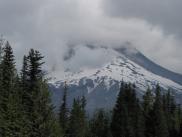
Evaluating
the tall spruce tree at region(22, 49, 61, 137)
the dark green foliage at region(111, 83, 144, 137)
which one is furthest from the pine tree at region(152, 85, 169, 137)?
the tall spruce tree at region(22, 49, 61, 137)

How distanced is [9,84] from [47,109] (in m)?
8.12

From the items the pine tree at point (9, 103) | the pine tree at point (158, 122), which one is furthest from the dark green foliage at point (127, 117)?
the pine tree at point (9, 103)

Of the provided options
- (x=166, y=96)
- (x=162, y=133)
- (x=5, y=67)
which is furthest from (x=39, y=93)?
(x=166, y=96)

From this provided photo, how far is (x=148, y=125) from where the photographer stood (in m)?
93.2

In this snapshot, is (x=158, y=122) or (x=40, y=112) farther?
(x=158, y=122)

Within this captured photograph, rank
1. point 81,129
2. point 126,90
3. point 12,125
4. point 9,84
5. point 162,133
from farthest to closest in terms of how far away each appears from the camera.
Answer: point 81,129, point 126,90, point 162,133, point 9,84, point 12,125

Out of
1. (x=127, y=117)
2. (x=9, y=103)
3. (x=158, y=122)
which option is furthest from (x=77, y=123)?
(x=9, y=103)

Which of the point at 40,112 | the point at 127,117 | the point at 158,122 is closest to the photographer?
the point at 40,112

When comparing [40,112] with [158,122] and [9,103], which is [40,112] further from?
[158,122]

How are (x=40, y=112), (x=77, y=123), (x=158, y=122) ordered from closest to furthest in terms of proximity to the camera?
(x=40, y=112)
(x=158, y=122)
(x=77, y=123)

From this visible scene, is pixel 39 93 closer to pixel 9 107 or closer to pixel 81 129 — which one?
pixel 9 107

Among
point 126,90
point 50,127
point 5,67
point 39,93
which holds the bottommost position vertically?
point 50,127

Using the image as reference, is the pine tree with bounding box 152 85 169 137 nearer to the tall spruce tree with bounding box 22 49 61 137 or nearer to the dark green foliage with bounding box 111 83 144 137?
the dark green foliage with bounding box 111 83 144 137

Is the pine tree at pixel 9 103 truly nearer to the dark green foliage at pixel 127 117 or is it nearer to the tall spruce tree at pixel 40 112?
the tall spruce tree at pixel 40 112
